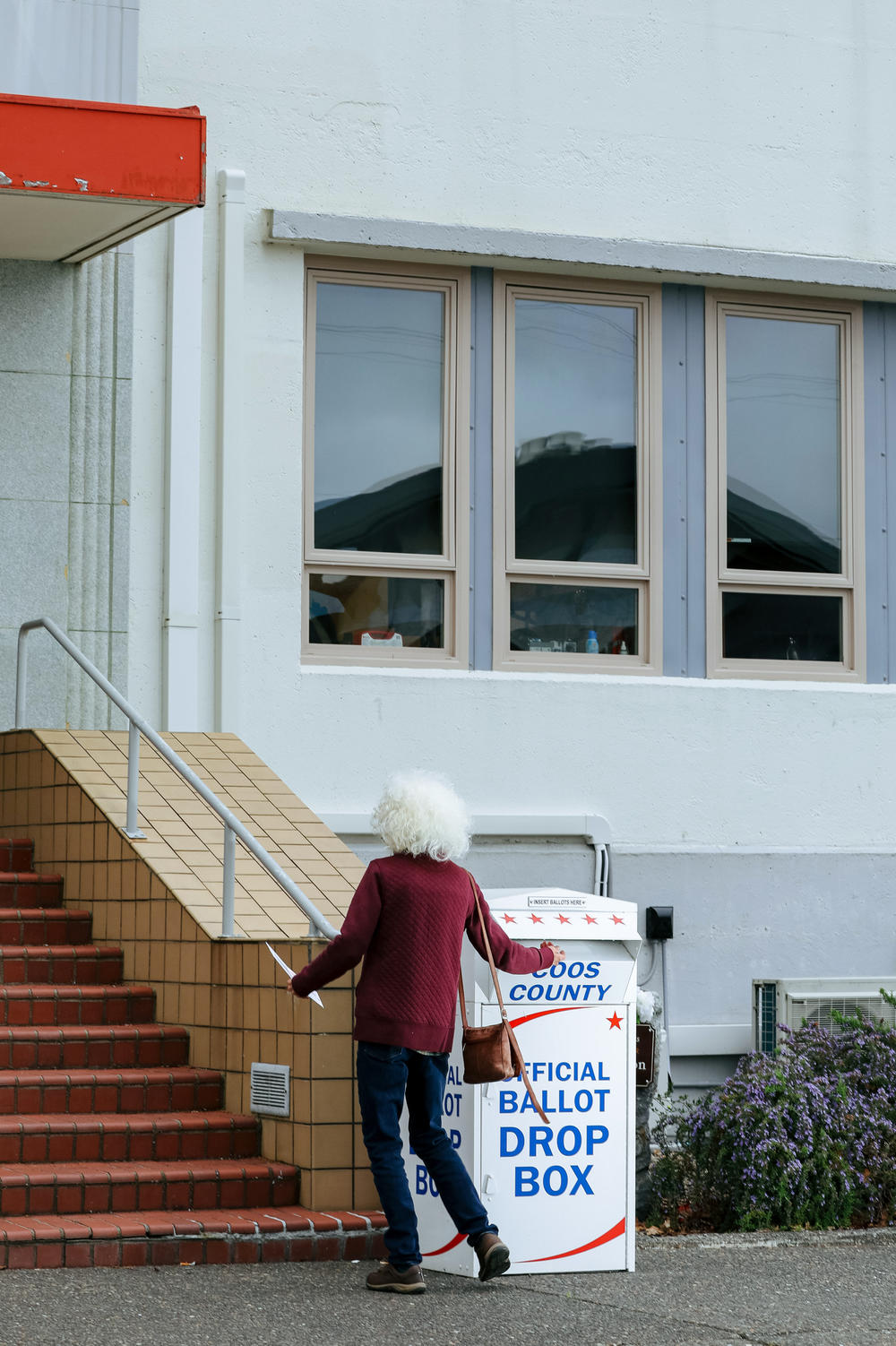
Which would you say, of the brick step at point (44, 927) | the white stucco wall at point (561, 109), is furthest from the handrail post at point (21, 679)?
the white stucco wall at point (561, 109)

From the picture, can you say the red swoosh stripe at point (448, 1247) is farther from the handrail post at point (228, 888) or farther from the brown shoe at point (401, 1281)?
the handrail post at point (228, 888)

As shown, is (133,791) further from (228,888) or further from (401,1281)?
(401,1281)

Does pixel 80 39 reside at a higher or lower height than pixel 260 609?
higher

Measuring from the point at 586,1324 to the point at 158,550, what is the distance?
5884 mm

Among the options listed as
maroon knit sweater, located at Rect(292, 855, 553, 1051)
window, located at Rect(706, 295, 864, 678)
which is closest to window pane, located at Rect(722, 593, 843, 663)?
window, located at Rect(706, 295, 864, 678)

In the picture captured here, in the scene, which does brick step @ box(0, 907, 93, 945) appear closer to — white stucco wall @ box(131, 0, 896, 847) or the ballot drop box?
white stucco wall @ box(131, 0, 896, 847)

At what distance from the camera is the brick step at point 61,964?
8070 millimetres

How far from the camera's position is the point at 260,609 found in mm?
10375

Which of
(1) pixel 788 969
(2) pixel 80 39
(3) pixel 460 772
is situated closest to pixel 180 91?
(2) pixel 80 39

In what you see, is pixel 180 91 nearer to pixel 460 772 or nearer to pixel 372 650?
pixel 372 650

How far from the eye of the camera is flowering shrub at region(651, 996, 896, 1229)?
24.9ft

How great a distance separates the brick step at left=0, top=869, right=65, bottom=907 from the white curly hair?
3.20 meters

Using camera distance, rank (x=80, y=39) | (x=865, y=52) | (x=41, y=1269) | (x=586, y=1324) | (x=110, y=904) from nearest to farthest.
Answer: (x=586, y=1324) → (x=41, y=1269) → (x=110, y=904) → (x=80, y=39) → (x=865, y=52)

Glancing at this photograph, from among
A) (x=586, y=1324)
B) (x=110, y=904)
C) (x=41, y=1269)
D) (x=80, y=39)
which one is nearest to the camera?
(x=586, y=1324)
